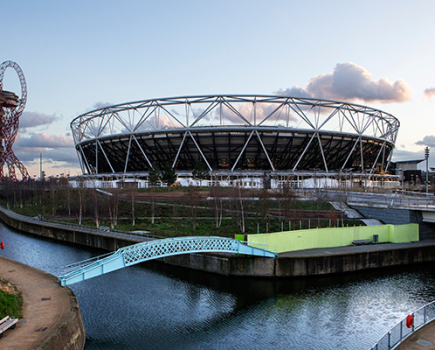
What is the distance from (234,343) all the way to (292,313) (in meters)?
4.00

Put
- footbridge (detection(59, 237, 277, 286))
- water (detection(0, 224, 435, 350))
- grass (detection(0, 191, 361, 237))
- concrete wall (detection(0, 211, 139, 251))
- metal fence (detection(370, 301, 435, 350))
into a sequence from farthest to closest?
grass (detection(0, 191, 361, 237)), concrete wall (detection(0, 211, 139, 251)), footbridge (detection(59, 237, 277, 286)), water (detection(0, 224, 435, 350)), metal fence (detection(370, 301, 435, 350))

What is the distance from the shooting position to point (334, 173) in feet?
208

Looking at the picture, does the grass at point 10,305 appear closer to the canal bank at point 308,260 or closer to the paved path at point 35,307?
the paved path at point 35,307

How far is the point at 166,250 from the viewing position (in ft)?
63.6

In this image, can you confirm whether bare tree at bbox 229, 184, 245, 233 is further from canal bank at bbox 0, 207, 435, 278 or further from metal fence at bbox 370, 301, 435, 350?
metal fence at bbox 370, 301, 435, 350

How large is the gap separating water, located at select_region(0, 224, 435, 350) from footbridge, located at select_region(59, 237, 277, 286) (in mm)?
1780

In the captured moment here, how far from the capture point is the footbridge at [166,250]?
1627 cm

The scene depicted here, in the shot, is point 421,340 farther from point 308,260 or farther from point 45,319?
point 308,260

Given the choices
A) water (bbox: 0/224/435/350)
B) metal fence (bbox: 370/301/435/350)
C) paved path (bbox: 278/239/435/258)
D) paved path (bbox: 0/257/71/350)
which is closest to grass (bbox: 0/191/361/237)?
paved path (bbox: 278/239/435/258)

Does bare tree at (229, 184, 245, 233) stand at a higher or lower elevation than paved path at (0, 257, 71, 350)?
higher

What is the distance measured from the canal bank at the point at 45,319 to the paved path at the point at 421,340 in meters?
9.31

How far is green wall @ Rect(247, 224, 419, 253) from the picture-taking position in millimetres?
22680

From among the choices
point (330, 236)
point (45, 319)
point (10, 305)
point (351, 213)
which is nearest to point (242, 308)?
point (45, 319)

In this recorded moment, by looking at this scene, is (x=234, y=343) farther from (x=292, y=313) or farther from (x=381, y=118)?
(x=381, y=118)
